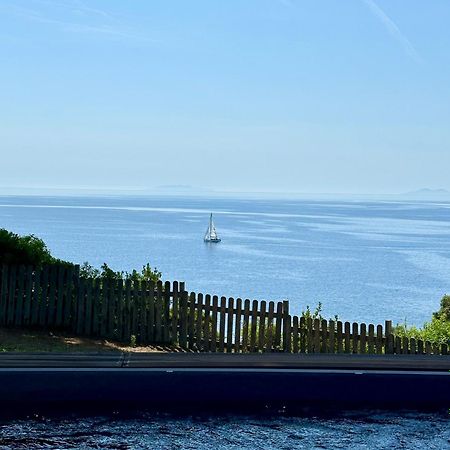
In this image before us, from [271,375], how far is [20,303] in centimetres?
681

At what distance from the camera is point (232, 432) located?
11039mm

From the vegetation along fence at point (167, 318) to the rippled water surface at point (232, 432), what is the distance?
3.57m

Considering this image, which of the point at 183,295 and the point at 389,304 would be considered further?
the point at 389,304

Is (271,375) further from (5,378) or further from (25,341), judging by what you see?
(25,341)

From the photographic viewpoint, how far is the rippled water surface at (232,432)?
412 inches

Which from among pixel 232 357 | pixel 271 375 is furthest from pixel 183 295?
pixel 271 375

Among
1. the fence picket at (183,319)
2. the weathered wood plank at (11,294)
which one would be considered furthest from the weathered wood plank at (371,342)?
the weathered wood plank at (11,294)

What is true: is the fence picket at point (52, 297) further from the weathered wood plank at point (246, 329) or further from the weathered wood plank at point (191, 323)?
the weathered wood plank at point (246, 329)

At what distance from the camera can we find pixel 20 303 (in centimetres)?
1655

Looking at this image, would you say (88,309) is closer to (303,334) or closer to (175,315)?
(175,315)

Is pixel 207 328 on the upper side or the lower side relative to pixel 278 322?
lower

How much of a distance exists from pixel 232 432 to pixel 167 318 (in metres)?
5.38

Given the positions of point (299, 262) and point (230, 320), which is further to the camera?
point (299, 262)

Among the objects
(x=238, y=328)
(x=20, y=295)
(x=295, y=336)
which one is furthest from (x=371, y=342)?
(x=20, y=295)
